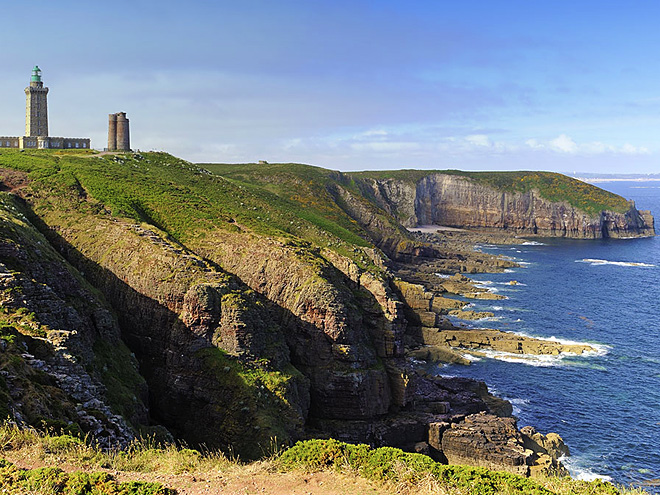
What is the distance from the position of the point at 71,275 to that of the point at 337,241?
46.4 m

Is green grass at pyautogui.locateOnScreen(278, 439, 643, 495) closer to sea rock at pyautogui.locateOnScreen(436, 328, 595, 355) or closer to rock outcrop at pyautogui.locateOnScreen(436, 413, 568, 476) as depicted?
rock outcrop at pyautogui.locateOnScreen(436, 413, 568, 476)

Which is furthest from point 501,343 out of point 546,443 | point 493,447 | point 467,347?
point 493,447

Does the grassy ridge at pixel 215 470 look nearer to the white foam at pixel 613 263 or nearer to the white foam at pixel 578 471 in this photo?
the white foam at pixel 578 471

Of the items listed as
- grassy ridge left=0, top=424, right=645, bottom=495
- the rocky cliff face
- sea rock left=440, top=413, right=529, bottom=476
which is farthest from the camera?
sea rock left=440, top=413, right=529, bottom=476

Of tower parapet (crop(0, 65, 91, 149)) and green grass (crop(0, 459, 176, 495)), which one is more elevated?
tower parapet (crop(0, 65, 91, 149))

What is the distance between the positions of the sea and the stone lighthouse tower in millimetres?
74092

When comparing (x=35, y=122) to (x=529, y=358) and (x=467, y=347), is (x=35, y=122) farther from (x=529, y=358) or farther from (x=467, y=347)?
(x=529, y=358)

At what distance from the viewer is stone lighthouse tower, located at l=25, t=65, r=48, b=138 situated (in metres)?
93.4

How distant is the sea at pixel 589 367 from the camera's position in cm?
5478

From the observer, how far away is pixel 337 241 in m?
85.6

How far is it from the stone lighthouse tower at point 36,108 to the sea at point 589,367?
2917 inches

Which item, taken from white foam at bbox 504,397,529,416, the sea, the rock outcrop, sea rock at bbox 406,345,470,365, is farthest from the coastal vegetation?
sea rock at bbox 406,345,470,365

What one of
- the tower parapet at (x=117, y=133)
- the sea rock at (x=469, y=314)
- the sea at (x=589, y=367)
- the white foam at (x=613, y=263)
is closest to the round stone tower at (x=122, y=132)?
the tower parapet at (x=117, y=133)

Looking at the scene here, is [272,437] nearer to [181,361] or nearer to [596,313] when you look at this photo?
[181,361]
